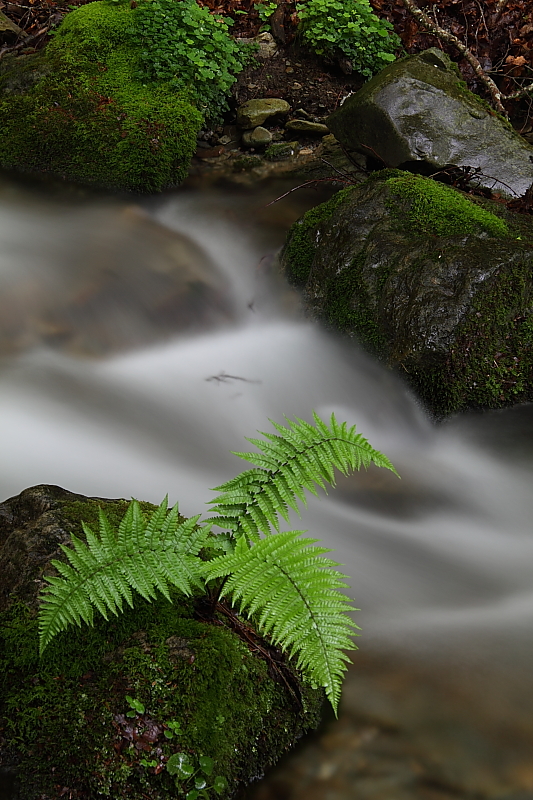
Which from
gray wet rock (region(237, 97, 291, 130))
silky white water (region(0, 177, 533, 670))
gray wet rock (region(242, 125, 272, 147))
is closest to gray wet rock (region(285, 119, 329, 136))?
gray wet rock (region(237, 97, 291, 130))

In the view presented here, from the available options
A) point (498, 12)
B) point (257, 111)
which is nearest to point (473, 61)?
point (498, 12)

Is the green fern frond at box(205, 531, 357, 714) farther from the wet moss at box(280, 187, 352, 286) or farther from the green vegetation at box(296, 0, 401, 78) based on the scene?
the green vegetation at box(296, 0, 401, 78)

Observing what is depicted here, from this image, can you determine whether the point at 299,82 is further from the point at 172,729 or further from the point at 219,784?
the point at 219,784

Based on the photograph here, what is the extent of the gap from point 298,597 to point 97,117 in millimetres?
6339

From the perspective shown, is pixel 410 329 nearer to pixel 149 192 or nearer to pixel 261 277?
pixel 261 277

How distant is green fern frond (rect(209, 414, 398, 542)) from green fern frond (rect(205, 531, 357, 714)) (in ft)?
0.87

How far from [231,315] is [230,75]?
11.8 ft

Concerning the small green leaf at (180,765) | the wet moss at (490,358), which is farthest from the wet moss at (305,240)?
the small green leaf at (180,765)

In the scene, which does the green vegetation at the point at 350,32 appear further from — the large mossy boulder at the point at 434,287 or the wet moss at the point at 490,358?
the wet moss at the point at 490,358

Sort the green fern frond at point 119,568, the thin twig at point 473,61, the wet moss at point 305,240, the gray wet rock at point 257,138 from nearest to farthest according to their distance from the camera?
1. the green fern frond at point 119,568
2. the wet moss at point 305,240
3. the thin twig at point 473,61
4. the gray wet rock at point 257,138

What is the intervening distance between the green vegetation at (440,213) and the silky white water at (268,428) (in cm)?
114

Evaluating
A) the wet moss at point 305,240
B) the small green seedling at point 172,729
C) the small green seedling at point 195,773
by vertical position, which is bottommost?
the small green seedling at point 195,773

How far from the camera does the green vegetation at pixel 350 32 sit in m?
7.70

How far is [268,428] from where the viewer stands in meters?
4.70
